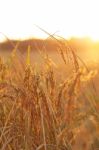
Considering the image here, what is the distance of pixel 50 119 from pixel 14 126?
15 centimetres

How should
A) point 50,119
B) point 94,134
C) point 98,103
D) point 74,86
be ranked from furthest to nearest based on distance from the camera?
point 50,119 → point 98,103 → point 74,86 → point 94,134

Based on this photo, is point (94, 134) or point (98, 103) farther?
point (98, 103)

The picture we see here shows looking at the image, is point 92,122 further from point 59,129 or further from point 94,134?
point 59,129

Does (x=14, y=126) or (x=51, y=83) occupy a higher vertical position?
(x=51, y=83)

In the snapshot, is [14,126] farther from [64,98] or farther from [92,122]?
[92,122]

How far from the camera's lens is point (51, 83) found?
131 centimetres

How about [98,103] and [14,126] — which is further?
[14,126]

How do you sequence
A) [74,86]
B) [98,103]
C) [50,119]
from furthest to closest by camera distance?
[50,119] < [98,103] < [74,86]

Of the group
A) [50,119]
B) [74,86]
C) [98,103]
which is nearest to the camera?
[74,86]

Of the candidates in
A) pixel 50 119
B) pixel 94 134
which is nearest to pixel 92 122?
pixel 94 134

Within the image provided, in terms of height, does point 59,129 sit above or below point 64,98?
below

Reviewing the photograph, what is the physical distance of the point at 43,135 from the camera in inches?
48.8

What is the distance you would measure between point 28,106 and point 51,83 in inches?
4.6

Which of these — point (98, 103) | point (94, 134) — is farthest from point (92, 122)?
point (98, 103)
